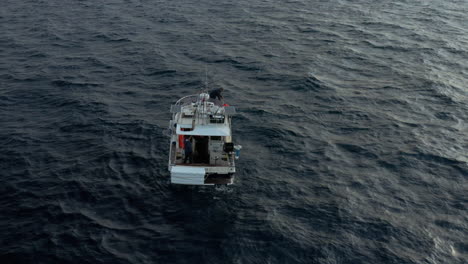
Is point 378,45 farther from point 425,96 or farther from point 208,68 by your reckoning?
point 208,68

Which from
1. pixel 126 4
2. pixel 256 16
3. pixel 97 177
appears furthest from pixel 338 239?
pixel 126 4

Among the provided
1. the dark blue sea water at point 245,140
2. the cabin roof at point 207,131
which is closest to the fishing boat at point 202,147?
the cabin roof at point 207,131

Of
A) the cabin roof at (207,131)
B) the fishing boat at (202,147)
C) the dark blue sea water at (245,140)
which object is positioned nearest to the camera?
the dark blue sea water at (245,140)

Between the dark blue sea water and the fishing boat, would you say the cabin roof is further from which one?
the dark blue sea water

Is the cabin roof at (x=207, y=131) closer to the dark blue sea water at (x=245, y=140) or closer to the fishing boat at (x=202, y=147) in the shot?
the fishing boat at (x=202, y=147)

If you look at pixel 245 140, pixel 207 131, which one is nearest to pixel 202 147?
pixel 207 131

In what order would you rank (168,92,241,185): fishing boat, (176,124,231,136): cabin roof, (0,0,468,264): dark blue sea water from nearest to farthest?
1. (0,0,468,264): dark blue sea water
2. (168,92,241,185): fishing boat
3. (176,124,231,136): cabin roof

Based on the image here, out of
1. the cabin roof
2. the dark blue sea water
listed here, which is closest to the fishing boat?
the cabin roof
